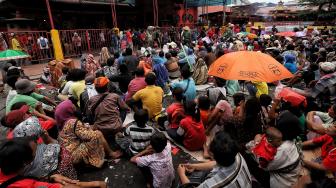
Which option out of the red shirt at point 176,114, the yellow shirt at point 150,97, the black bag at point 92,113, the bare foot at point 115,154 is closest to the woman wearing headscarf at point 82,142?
the bare foot at point 115,154

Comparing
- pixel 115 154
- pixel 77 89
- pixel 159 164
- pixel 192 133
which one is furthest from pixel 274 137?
pixel 77 89

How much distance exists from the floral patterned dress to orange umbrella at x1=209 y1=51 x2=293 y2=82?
2.32m

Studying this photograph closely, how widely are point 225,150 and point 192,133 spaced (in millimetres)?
2070

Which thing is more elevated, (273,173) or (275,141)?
(275,141)

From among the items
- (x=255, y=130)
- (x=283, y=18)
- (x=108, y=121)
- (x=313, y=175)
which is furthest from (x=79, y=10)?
(x=283, y=18)

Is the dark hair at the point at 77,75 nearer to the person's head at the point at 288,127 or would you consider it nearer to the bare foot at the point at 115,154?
the bare foot at the point at 115,154

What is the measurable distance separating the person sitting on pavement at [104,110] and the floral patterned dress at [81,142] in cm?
48

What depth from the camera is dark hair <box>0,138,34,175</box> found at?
2131 millimetres

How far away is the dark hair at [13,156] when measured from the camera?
2131 millimetres

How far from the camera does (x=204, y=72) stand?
8641 mm

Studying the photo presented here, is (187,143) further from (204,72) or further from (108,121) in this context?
(204,72)

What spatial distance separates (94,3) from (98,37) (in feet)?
8.86

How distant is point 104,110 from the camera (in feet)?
14.4

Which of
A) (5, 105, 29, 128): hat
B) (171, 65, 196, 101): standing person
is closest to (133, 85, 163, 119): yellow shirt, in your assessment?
(171, 65, 196, 101): standing person
